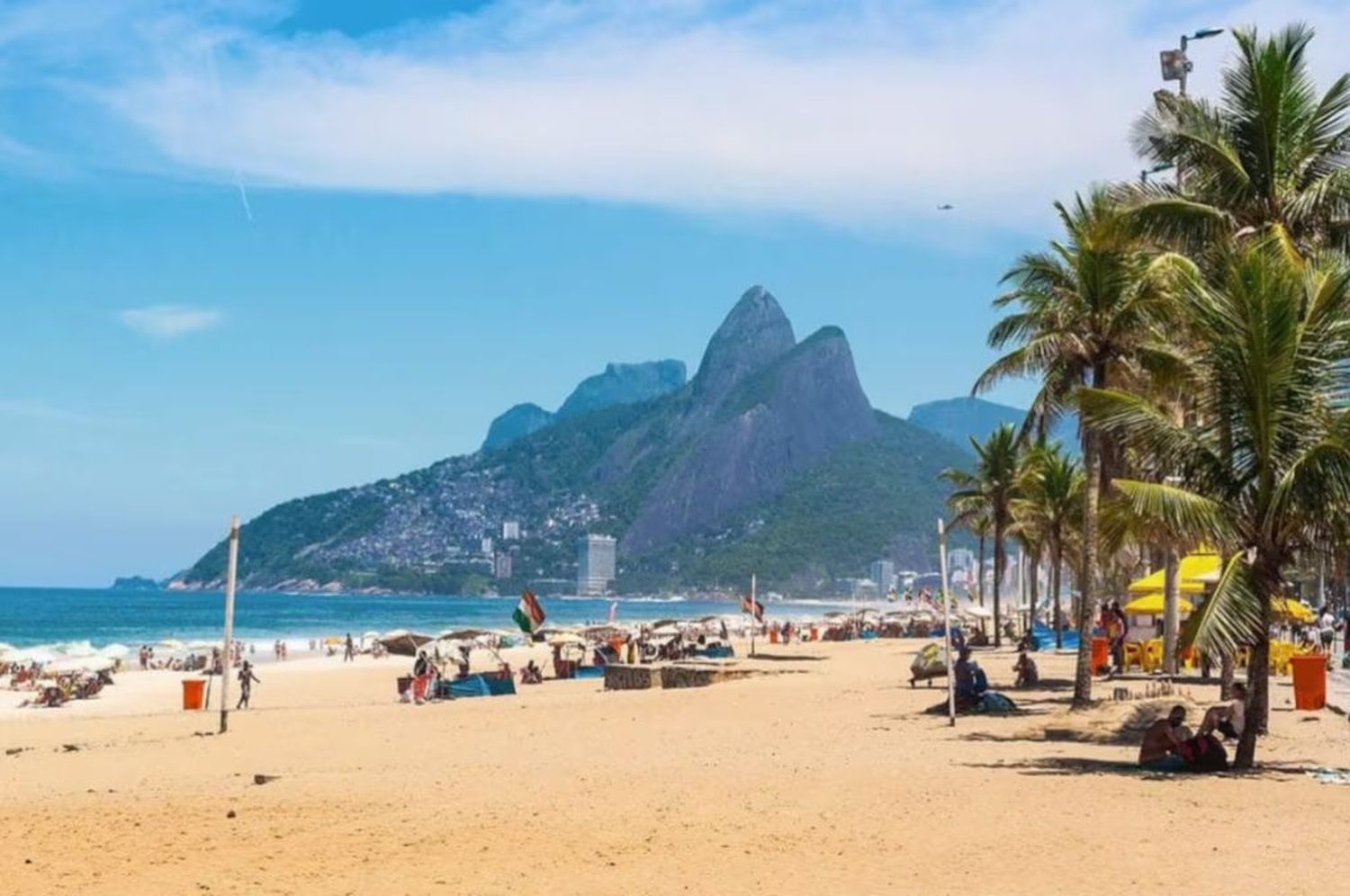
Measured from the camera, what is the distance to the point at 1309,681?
770 inches

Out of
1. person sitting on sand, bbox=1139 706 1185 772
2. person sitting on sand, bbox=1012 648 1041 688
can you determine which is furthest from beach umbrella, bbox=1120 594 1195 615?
person sitting on sand, bbox=1139 706 1185 772

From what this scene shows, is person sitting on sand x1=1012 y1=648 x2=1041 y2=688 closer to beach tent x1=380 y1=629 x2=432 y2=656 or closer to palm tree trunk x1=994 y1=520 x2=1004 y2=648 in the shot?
palm tree trunk x1=994 y1=520 x2=1004 y2=648

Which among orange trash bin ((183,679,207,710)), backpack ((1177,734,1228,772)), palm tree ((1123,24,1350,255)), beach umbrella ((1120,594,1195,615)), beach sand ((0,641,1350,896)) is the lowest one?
orange trash bin ((183,679,207,710))

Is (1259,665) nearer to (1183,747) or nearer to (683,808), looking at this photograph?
(1183,747)

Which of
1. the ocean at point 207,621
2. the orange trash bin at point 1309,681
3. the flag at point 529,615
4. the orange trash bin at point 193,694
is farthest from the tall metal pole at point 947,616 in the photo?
the ocean at point 207,621

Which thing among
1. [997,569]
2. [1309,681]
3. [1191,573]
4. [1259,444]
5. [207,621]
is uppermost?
[1259,444]

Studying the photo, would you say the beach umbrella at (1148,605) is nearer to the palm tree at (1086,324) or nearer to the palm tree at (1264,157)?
the palm tree at (1086,324)

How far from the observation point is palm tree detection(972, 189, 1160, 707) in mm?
19391

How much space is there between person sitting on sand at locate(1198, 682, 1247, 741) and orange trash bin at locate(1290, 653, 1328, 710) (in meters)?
4.65

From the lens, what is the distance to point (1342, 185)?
1608cm

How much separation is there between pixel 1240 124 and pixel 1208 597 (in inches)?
228

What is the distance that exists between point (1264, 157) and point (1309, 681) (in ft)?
24.5

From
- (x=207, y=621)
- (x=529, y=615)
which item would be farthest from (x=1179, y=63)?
(x=207, y=621)

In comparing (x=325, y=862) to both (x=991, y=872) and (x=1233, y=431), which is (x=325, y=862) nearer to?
(x=991, y=872)
